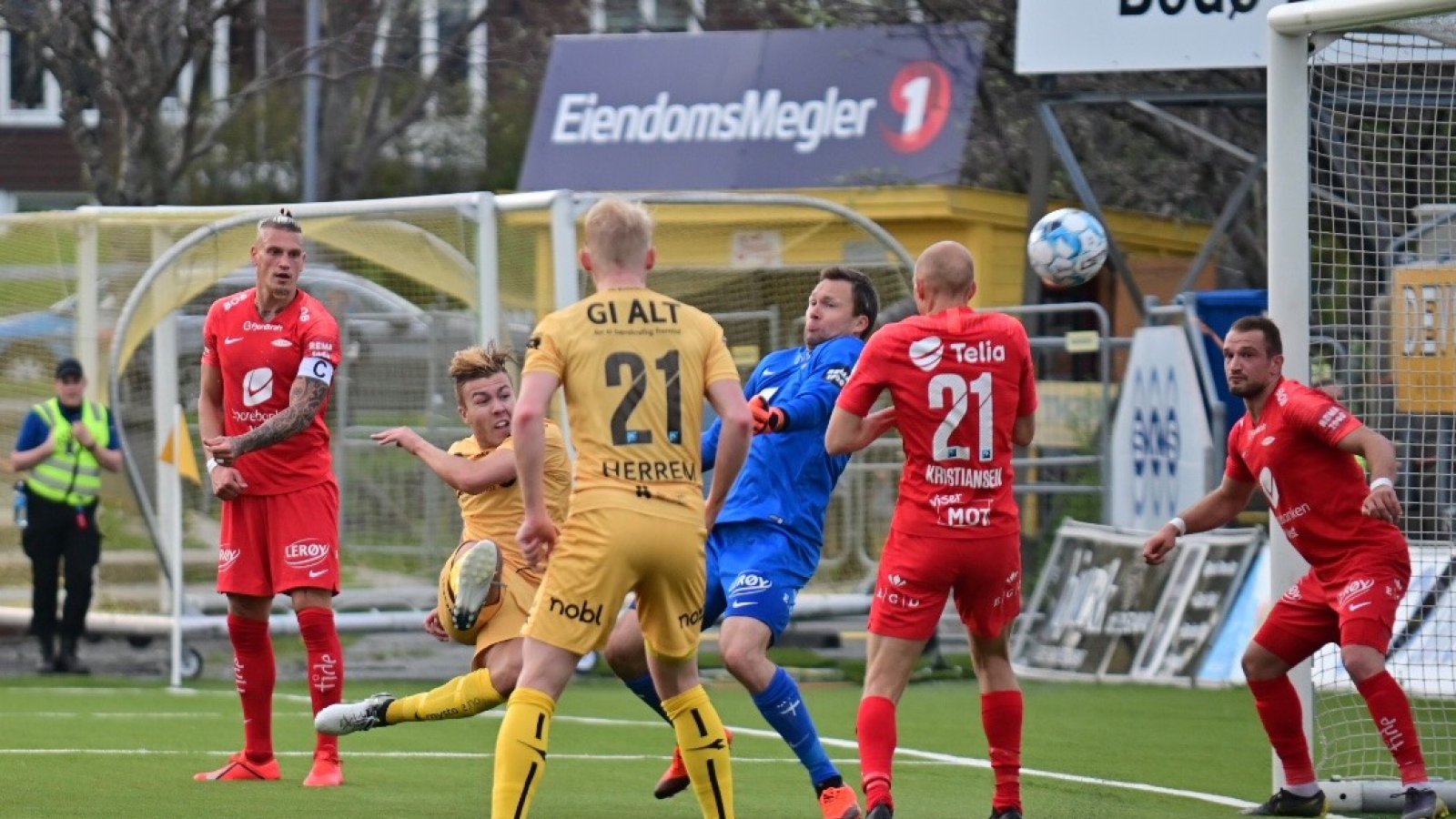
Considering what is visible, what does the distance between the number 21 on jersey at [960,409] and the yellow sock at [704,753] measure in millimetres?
1287

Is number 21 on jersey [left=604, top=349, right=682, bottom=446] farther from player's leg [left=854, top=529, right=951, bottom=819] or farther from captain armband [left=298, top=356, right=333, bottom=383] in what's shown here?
captain armband [left=298, top=356, right=333, bottom=383]

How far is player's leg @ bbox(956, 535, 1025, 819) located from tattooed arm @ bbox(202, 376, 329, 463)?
9.27 ft

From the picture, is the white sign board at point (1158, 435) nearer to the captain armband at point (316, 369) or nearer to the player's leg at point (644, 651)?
the player's leg at point (644, 651)

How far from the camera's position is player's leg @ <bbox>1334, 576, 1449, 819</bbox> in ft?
27.2

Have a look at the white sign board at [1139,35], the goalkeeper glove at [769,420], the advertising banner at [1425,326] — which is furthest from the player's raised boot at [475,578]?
the white sign board at [1139,35]

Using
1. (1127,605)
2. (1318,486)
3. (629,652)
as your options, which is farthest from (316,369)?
(1127,605)

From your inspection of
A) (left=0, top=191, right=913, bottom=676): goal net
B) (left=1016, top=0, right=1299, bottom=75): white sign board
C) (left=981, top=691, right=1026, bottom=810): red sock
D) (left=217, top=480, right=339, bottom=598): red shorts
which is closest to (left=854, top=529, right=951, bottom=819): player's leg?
(left=981, top=691, right=1026, bottom=810): red sock

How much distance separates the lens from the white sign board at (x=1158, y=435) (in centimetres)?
1479

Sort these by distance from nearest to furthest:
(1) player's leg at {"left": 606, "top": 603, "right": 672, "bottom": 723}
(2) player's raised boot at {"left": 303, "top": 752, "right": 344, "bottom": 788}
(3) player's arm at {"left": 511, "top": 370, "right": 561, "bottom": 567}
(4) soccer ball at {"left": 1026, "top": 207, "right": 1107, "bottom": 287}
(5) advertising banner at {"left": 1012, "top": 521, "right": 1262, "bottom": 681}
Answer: (3) player's arm at {"left": 511, "top": 370, "right": 561, "bottom": 567} < (1) player's leg at {"left": 606, "top": 603, "right": 672, "bottom": 723} < (2) player's raised boot at {"left": 303, "top": 752, "right": 344, "bottom": 788} < (4) soccer ball at {"left": 1026, "top": 207, "right": 1107, "bottom": 287} < (5) advertising banner at {"left": 1012, "top": 521, "right": 1262, "bottom": 681}

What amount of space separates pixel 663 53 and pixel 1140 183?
4.49 m

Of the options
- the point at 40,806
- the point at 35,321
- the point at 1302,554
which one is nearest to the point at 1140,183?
the point at 35,321

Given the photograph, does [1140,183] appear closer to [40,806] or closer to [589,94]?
[589,94]

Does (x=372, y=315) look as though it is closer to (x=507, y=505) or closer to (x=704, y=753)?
(x=507, y=505)

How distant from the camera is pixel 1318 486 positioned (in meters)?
8.38
